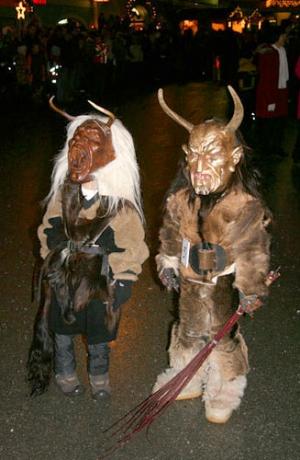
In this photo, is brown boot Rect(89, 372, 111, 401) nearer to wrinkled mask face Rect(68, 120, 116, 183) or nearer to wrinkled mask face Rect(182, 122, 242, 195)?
wrinkled mask face Rect(68, 120, 116, 183)

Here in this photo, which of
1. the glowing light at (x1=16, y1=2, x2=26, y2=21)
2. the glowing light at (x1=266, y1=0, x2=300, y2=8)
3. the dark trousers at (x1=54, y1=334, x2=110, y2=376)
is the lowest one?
the glowing light at (x1=266, y1=0, x2=300, y2=8)

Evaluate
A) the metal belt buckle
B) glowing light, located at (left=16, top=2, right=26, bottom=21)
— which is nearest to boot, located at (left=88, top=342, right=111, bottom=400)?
the metal belt buckle

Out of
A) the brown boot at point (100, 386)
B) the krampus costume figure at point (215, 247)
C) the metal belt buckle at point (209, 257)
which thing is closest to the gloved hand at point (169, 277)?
the krampus costume figure at point (215, 247)

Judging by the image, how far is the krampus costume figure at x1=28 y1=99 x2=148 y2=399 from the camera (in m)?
3.11

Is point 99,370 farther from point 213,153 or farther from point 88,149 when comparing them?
point 213,153

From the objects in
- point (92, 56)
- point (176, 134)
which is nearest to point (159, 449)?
point (176, 134)

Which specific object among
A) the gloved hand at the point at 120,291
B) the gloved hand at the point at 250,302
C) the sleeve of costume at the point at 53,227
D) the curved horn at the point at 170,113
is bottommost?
the gloved hand at the point at 120,291

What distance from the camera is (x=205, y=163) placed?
2.87m

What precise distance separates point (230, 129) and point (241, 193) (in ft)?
1.07

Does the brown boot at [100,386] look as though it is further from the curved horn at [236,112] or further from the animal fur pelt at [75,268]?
the curved horn at [236,112]

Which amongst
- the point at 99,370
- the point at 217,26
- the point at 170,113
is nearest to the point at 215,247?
the point at 170,113

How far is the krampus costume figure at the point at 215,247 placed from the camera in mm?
2896

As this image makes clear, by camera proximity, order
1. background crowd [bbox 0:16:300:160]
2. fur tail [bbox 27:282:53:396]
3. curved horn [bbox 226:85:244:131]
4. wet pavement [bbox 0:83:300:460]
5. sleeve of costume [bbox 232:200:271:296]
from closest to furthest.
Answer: curved horn [bbox 226:85:244:131]
sleeve of costume [bbox 232:200:271:296]
wet pavement [bbox 0:83:300:460]
fur tail [bbox 27:282:53:396]
background crowd [bbox 0:16:300:160]

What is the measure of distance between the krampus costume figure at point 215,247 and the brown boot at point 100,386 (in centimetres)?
50
